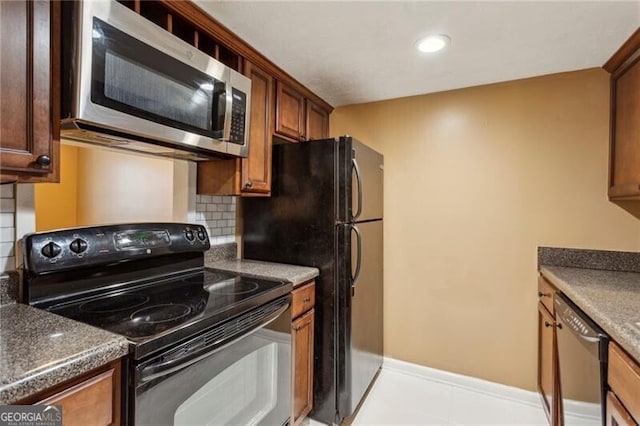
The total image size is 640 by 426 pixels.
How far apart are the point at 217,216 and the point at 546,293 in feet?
6.75

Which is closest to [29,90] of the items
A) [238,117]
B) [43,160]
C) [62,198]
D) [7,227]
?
[43,160]

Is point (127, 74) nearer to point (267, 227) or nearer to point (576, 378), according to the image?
point (267, 227)

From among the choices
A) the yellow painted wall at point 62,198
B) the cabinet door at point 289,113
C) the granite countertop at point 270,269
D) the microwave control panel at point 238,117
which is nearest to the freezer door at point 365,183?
the granite countertop at point 270,269

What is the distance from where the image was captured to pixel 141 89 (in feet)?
3.88

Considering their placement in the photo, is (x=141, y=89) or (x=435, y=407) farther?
(x=435, y=407)

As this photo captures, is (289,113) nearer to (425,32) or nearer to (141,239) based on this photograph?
(425,32)

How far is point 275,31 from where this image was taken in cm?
156

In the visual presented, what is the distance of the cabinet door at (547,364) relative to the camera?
5.41ft

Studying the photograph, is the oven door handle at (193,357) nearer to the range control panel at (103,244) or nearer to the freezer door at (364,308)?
the range control panel at (103,244)

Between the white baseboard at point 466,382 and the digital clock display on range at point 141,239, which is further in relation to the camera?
the white baseboard at point 466,382

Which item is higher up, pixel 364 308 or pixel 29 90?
pixel 29 90

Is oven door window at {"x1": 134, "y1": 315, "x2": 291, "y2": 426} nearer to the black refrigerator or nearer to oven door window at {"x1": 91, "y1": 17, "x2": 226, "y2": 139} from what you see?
the black refrigerator

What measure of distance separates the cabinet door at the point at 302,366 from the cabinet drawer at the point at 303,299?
4cm

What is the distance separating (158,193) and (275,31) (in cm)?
128
